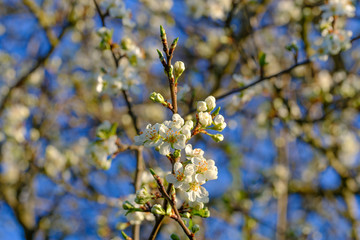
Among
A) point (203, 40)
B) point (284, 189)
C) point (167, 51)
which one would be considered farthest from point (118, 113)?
point (167, 51)

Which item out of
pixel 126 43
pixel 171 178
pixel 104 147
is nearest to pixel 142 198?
pixel 171 178

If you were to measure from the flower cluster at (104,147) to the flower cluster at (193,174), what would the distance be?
0.89 m

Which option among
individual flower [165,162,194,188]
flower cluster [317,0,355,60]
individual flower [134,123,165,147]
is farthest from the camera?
flower cluster [317,0,355,60]

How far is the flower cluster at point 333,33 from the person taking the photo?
231 centimetres

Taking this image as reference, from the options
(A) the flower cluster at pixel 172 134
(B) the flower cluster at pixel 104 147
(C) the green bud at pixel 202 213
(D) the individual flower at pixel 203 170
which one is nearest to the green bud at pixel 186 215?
(C) the green bud at pixel 202 213

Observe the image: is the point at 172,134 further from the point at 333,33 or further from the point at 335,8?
the point at 335,8

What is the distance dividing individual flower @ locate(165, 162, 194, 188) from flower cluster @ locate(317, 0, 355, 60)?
1568mm

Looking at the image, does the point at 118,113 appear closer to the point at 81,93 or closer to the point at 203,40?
the point at 81,93

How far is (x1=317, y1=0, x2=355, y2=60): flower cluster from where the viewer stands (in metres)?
2.31

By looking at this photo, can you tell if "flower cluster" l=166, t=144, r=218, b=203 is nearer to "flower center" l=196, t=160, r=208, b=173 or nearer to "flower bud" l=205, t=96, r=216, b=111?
"flower center" l=196, t=160, r=208, b=173

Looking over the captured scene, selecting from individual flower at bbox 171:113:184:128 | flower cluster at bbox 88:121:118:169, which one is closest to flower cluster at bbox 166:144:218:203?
individual flower at bbox 171:113:184:128

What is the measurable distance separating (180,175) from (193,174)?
0.07 meters

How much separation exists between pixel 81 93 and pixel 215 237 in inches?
119

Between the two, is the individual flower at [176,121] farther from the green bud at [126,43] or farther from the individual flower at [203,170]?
the green bud at [126,43]
